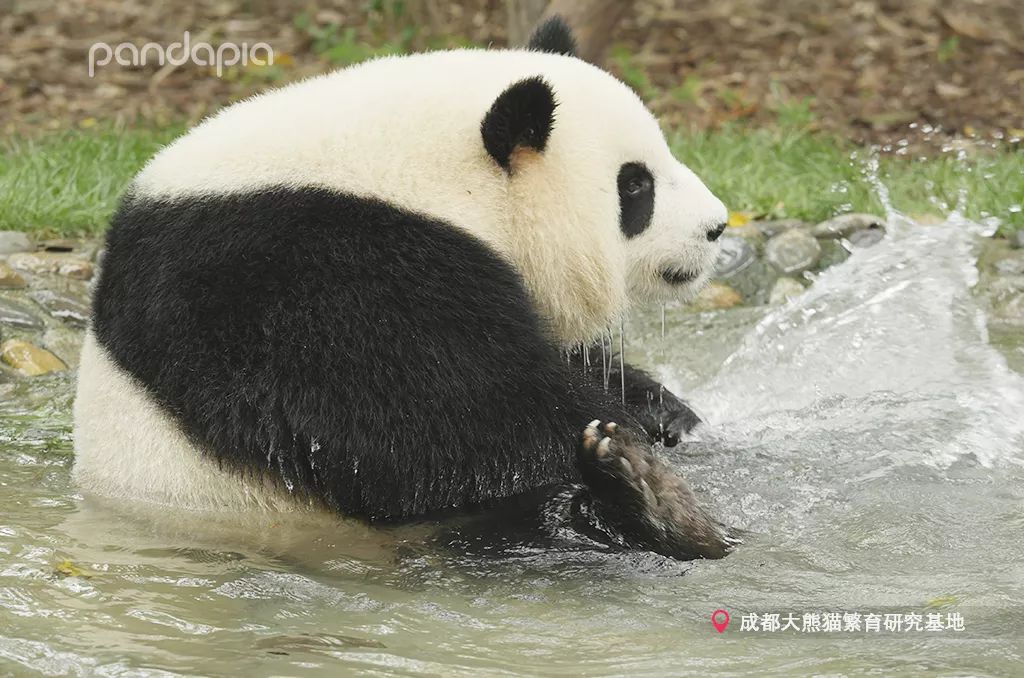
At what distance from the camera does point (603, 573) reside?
11.2 feet

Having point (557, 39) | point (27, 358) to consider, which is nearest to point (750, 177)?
point (557, 39)

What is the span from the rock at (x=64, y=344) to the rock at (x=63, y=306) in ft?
0.38

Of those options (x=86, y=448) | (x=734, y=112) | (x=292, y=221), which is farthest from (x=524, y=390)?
(x=734, y=112)

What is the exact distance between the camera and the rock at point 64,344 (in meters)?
5.40

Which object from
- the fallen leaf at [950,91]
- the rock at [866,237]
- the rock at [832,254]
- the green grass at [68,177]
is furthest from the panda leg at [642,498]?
the fallen leaf at [950,91]

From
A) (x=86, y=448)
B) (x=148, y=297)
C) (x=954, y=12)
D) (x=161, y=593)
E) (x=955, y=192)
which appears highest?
(x=954, y=12)

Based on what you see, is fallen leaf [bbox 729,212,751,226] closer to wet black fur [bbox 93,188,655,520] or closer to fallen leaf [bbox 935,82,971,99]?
fallen leaf [bbox 935,82,971,99]

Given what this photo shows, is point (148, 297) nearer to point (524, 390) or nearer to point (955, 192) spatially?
point (524, 390)

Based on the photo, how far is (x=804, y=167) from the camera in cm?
755

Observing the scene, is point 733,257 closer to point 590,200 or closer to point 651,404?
point 651,404

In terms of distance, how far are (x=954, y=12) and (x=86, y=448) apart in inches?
333

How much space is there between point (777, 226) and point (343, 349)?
3.85m

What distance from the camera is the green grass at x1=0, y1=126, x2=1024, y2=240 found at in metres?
6.49

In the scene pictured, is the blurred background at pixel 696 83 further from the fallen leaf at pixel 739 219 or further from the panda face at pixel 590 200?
the panda face at pixel 590 200
